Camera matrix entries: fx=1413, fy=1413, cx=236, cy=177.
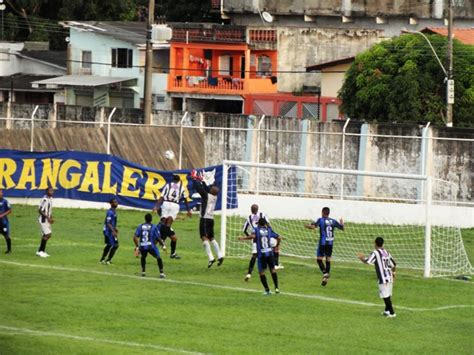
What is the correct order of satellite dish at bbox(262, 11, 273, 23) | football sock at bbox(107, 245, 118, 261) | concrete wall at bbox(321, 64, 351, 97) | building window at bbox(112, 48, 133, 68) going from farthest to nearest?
building window at bbox(112, 48, 133, 68) → satellite dish at bbox(262, 11, 273, 23) → concrete wall at bbox(321, 64, 351, 97) → football sock at bbox(107, 245, 118, 261)

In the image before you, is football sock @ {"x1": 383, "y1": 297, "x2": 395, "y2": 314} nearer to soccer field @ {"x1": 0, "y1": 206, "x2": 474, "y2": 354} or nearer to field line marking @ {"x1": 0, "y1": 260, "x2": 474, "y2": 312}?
soccer field @ {"x1": 0, "y1": 206, "x2": 474, "y2": 354}

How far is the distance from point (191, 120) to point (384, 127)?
8554mm

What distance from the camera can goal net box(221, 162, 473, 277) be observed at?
1470 inches

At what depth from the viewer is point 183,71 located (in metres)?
82.8

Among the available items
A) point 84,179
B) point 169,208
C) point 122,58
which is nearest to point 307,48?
point 122,58

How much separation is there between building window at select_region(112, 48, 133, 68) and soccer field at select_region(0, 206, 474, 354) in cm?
4916

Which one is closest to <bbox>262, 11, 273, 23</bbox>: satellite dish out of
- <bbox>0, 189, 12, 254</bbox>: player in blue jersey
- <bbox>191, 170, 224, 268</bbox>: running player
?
<bbox>0, 189, 12, 254</bbox>: player in blue jersey

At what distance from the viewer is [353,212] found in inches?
1790

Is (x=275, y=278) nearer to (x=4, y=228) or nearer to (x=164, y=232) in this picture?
(x=164, y=232)

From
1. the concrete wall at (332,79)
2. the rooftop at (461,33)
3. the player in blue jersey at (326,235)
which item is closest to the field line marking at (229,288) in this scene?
the player in blue jersey at (326,235)

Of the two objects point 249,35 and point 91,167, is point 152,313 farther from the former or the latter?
point 249,35

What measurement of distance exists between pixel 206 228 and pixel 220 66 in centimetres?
4950

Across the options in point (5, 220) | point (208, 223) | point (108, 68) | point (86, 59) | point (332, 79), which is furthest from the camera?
point (86, 59)

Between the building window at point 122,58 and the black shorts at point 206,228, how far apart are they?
52.3m
